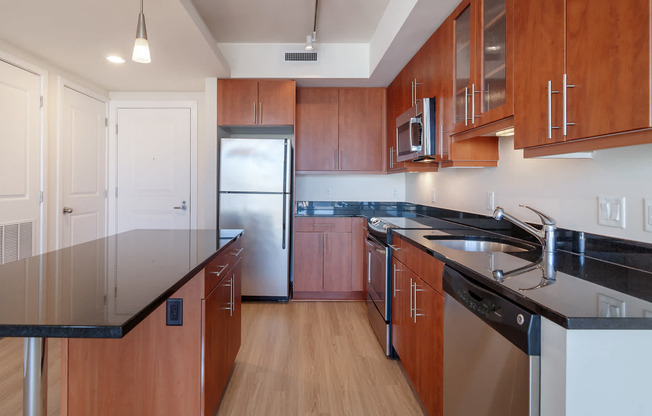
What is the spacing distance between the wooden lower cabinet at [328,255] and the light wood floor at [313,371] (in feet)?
1.57

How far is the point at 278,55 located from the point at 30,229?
266cm

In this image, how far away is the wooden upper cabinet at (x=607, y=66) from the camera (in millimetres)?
948

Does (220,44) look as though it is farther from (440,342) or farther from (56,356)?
(440,342)

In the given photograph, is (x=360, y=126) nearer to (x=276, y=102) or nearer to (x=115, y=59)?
(x=276, y=102)

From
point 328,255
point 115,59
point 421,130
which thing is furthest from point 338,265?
point 115,59

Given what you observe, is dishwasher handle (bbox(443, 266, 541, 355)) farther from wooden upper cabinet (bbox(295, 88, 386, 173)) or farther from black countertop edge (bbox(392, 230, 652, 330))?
wooden upper cabinet (bbox(295, 88, 386, 173))

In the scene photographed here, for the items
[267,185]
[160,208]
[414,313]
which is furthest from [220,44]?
[414,313]

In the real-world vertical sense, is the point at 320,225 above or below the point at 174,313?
above

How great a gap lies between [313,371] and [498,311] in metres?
1.56

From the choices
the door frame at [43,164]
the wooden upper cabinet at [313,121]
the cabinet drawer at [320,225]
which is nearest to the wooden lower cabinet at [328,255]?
the cabinet drawer at [320,225]

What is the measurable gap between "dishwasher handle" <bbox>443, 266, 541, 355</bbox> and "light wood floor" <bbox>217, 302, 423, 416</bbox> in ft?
3.01

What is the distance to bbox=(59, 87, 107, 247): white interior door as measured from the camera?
3.59 metres

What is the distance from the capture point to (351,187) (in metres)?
4.39

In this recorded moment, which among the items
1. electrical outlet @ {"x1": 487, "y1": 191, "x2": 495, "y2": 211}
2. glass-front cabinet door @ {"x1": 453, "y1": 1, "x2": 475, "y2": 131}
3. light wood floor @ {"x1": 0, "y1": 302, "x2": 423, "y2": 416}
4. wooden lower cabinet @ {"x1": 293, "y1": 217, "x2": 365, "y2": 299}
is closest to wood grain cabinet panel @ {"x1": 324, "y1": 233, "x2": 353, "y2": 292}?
wooden lower cabinet @ {"x1": 293, "y1": 217, "x2": 365, "y2": 299}
